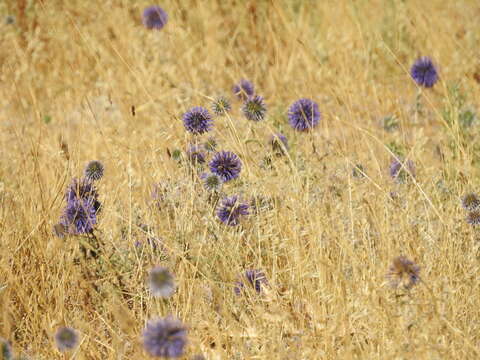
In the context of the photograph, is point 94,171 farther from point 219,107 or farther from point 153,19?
point 153,19

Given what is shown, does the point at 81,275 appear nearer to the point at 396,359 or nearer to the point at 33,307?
the point at 33,307

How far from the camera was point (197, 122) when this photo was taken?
2037 millimetres

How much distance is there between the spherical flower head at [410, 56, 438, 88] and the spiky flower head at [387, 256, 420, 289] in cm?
141

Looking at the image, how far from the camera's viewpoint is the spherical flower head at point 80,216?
1.66 meters

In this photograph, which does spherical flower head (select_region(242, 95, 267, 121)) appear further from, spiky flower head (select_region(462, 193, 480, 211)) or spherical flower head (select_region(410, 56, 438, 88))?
spherical flower head (select_region(410, 56, 438, 88))

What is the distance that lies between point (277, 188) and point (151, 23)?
6.05 feet

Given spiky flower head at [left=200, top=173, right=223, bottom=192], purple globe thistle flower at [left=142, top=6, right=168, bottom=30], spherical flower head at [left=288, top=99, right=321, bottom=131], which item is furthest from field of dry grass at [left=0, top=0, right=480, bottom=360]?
purple globe thistle flower at [left=142, top=6, right=168, bottom=30]

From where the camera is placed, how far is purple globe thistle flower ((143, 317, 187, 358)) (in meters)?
1.09

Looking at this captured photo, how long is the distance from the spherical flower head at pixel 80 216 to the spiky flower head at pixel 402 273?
2.55 ft

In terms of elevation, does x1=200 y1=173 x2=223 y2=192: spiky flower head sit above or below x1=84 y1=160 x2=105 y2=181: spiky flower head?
below

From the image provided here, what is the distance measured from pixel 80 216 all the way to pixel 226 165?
0.50 m

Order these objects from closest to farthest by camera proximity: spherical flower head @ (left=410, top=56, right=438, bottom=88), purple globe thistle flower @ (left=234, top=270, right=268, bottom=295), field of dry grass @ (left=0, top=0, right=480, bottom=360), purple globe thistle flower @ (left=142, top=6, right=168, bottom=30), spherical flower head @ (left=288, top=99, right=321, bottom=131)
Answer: field of dry grass @ (left=0, top=0, right=480, bottom=360) → purple globe thistle flower @ (left=234, top=270, right=268, bottom=295) → spherical flower head @ (left=288, top=99, right=321, bottom=131) → spherical flower head @ (left=410, top=56, right=438, bottom=88) → purple globe thistle flower @ (left=142, top=6, right=168, bottom=30)

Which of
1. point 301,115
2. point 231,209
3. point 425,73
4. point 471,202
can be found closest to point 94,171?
point 231,209

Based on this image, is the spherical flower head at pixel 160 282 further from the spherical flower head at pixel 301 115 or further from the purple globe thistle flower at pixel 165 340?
the spherical flower head at pixel 301 115
